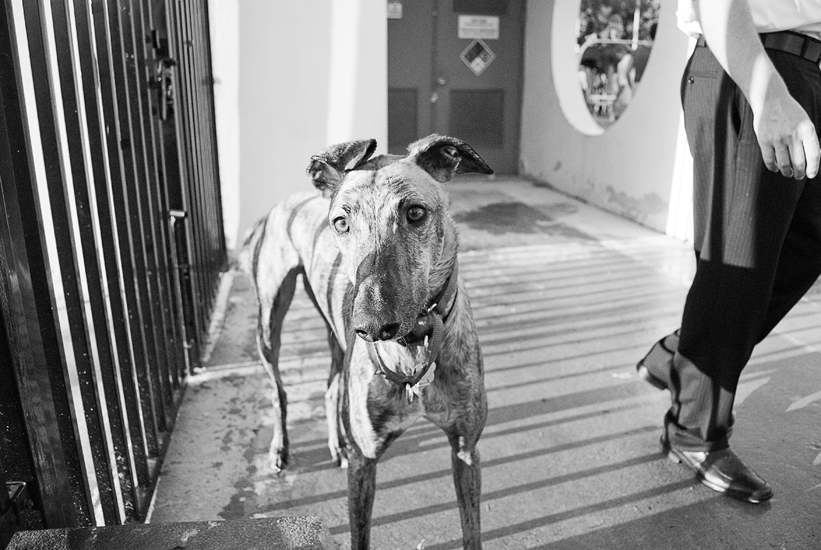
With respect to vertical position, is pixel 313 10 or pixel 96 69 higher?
pixel 313 10

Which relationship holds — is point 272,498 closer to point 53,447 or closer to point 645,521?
point 53,447

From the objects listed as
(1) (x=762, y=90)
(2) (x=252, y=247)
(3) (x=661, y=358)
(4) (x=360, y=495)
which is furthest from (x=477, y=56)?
(4) (x=360, y=495)

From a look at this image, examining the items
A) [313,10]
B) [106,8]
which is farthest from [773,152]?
[313,10]

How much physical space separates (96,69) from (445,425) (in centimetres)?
149

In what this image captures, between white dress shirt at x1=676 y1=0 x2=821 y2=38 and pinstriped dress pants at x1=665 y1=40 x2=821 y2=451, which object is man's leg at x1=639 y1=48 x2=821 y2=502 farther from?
white dress shirt at x1=676 y1=0 x2=821 y2=38

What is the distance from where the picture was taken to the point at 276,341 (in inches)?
107

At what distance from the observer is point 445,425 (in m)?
1.91

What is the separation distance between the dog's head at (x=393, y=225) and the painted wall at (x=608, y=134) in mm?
4493

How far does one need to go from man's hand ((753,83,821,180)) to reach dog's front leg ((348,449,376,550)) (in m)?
1.44

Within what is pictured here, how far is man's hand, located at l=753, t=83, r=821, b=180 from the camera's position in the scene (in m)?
1.75

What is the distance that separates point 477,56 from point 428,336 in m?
7.67

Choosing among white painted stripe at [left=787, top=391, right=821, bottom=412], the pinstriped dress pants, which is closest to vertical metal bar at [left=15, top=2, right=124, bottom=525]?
the pinstriped dress pants

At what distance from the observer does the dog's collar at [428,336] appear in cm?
175

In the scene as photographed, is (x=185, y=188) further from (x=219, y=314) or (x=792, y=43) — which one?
(x=792, y=43)
